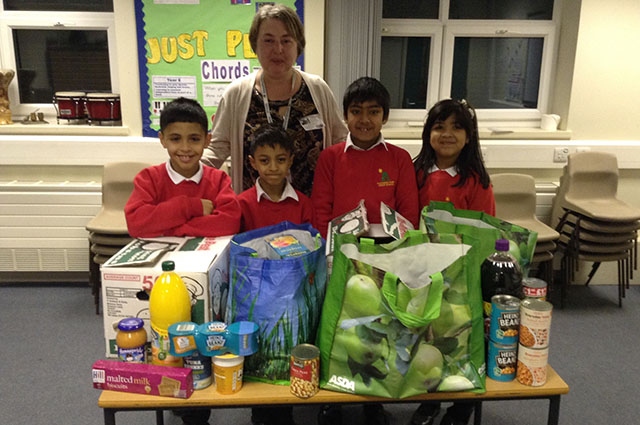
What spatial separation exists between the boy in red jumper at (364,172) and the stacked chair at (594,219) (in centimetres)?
187

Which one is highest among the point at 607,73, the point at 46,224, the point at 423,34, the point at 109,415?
the point at 423,34

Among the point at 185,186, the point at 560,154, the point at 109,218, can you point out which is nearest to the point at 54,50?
the point at 109,218

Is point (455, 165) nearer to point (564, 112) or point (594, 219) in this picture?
point (594, 219)

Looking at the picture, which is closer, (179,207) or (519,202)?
(179,207)

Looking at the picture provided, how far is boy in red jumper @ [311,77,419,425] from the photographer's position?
6.06 ft

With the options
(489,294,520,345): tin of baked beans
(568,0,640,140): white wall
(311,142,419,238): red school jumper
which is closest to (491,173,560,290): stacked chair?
(568,0,640,140): white wall

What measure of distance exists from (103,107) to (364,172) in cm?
238

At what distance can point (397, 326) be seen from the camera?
1.19m

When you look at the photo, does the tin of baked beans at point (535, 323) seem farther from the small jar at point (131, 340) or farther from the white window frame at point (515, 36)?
the white window frame at point (515, 36)

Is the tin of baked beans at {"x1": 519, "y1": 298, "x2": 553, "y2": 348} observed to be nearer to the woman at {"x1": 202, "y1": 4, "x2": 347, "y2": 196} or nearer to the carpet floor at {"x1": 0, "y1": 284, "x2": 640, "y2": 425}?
the woman at {"x1": 202, "y1": 4, "x2": 347, "y2": 196}

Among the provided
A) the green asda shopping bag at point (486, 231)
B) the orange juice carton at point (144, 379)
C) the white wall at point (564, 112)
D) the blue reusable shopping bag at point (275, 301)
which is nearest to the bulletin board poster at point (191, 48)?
the white wall at point (564, 112)

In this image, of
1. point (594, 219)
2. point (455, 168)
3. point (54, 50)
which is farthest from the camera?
point (54, 50)

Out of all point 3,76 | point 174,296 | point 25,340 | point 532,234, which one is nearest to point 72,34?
point 3,76

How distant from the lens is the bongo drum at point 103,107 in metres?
3.53
